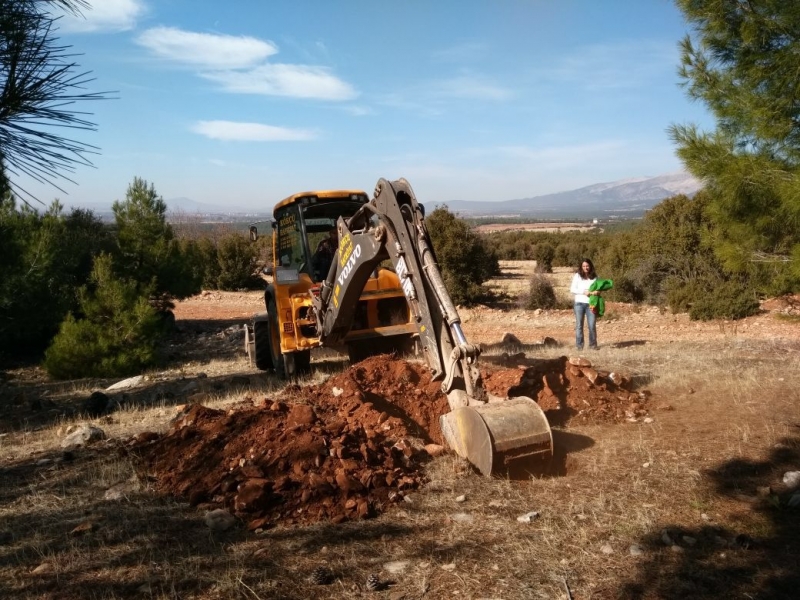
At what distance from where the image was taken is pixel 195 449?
5531 mm

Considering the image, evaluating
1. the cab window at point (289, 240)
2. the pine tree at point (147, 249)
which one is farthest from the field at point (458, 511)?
the pine tree at point (147, 249)

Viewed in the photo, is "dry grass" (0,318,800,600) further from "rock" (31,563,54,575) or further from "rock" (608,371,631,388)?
"rock" (608,371,631,388)

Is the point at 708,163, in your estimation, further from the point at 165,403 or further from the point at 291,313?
the point at 165,403

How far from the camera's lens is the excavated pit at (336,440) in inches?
178

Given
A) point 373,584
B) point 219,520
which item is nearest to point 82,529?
point 219,520

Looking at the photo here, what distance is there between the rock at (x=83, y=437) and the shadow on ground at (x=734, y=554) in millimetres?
5355

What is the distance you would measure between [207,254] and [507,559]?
3147 cm

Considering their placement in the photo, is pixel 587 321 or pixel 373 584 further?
pixel 587 321

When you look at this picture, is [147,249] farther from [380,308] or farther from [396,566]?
[396,566]

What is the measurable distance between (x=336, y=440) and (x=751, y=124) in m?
7.01

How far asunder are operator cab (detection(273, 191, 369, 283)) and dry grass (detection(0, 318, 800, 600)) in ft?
13.0

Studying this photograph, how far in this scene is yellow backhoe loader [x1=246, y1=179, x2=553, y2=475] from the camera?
4.80m

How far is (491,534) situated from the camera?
3955mm

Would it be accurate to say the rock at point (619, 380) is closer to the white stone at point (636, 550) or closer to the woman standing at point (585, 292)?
the white stone at point (636, 550)
